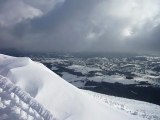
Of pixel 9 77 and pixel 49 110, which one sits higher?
pixel 9 77

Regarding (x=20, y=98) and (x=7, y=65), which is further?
Result: (x=7, y=65)

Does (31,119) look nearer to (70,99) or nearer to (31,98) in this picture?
(31,98)

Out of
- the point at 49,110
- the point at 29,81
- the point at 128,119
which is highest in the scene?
the point at 29,81

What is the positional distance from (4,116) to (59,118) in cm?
121

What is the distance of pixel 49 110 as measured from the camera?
708cm

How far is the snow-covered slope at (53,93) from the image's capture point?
7.38 m

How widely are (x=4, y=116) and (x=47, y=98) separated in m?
1.06

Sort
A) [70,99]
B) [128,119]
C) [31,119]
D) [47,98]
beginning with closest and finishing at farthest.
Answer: [31,119] → [47,98] → [70,99] → [128,119]

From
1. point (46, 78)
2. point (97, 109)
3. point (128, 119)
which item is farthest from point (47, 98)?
point (128, 119)

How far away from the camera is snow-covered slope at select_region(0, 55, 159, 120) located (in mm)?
7379

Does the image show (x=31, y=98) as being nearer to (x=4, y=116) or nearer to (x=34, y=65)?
(x=4, y=116)

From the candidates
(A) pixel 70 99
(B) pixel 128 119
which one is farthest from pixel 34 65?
(B) pixel 128 119

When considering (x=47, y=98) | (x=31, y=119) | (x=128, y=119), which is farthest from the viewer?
(x=128, y=119)

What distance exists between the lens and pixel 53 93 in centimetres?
780
